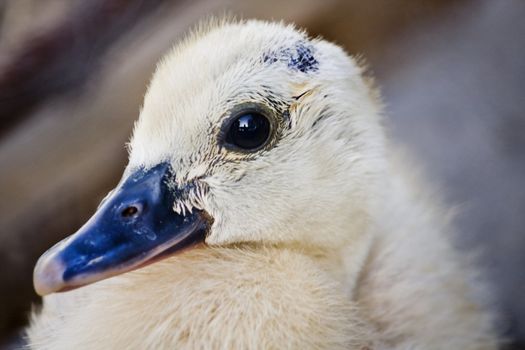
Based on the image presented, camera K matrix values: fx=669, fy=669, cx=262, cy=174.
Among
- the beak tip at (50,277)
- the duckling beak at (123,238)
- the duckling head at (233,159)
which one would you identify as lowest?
the beak tip at (50,277)

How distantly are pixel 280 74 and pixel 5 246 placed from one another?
625mm

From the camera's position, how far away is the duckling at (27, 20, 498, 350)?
0.71m

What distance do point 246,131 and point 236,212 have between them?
0.30ft

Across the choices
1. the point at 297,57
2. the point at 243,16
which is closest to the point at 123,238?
the point at 297,57

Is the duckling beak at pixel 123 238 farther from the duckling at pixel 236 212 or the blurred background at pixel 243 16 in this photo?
the blurred background at pixel 243 16

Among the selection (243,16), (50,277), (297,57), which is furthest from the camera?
(243,16)

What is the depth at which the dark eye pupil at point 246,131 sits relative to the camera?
732 millimetres

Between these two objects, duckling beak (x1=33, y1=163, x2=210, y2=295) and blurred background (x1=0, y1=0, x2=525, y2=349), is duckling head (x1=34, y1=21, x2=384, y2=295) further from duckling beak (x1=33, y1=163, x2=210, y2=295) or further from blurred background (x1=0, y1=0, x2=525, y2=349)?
blurred background (x1=0, y1=0, x2=525, y2=349)

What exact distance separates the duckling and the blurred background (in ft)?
0.54

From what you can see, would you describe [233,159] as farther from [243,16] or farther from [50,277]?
[243,16]

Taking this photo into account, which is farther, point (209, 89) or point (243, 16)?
point (243, 16)

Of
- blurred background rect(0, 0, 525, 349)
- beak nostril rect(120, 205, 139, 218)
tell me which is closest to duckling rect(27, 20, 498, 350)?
beak nostril rect(120, 205, 139, 218)

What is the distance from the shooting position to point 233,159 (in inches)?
29.0

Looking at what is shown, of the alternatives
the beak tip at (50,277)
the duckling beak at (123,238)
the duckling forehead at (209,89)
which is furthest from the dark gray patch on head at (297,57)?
the beak tip at (50,277)
